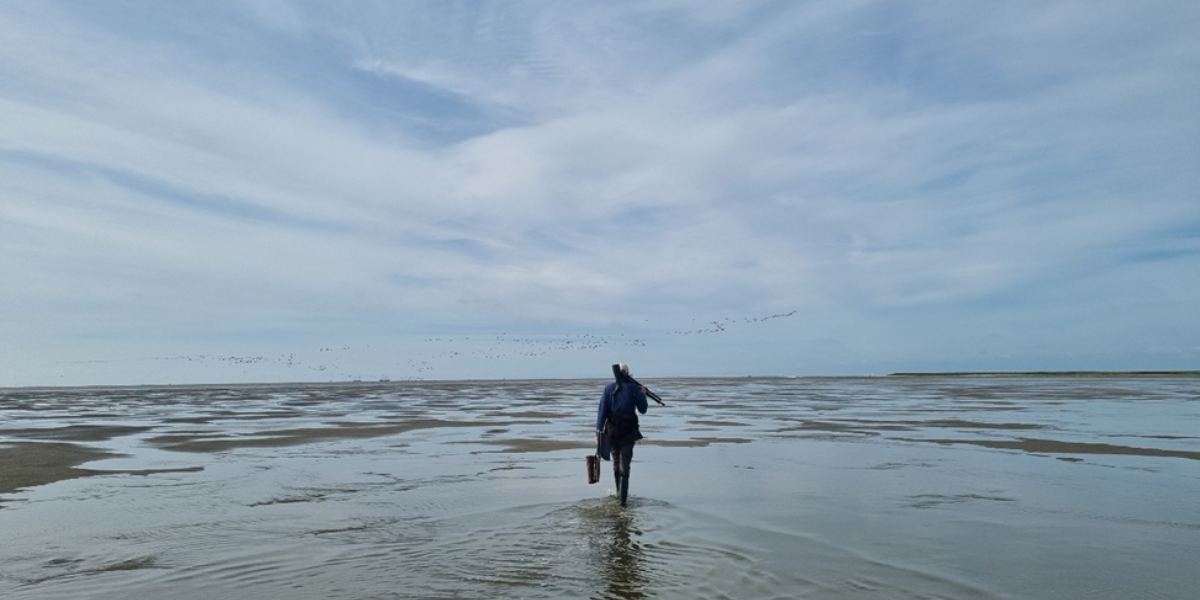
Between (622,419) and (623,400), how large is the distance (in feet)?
1.05

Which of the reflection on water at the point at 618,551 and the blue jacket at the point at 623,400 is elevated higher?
the blue jacket at the point at 623,400

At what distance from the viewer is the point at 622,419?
12.8m

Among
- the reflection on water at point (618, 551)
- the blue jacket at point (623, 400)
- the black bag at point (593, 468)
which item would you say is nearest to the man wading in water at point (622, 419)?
the blue jacket at point (623, 400)

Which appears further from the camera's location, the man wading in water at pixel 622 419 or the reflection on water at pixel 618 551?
the man wading in water at pixel 622 419

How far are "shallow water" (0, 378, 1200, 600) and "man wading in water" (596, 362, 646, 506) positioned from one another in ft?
2.03

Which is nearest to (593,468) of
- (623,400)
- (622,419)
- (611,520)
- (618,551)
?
(622,419)

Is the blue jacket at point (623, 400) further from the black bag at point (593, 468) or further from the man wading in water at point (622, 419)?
the black bag at point (593, 468)

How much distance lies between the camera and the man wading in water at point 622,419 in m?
12.7

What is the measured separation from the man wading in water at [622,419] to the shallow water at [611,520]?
62cm

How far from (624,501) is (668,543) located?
2.87m

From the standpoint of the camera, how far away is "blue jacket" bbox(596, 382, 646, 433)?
12773mm

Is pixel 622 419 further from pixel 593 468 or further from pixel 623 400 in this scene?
pixel 593 468

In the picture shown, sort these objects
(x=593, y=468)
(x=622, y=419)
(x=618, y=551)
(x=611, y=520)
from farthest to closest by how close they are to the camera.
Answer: (x=593, y=468) < (x=622, y=419) < (x=611, y=520) < (x=618, y=551)

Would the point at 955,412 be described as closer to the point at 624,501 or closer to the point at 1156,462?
the point at 1156,462
